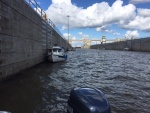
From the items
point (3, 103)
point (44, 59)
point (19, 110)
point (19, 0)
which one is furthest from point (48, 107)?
point (44, 59)

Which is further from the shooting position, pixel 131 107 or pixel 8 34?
pixel 8 34

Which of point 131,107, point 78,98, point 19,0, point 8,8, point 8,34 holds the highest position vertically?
point 19,0

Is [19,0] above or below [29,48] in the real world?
above

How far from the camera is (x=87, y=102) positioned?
298 centimetres

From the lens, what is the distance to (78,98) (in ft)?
10.4

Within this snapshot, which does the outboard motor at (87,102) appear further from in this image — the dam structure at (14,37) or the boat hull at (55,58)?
the boat hull at (55,58)

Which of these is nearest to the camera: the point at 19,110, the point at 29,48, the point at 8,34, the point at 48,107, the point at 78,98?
the point at 78,98

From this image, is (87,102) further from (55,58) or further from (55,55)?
(55,55)

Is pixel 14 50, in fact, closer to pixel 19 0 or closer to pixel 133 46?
pixel 19 0

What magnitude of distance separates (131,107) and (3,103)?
187 inches

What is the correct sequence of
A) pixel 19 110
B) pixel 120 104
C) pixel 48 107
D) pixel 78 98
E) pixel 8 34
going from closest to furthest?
pixel 78 98
pixel 19 110
pixel 48 107
pixel 120 104
pixel 8 34

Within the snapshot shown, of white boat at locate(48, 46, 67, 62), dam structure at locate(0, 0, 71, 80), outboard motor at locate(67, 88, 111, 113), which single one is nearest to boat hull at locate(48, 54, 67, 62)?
white boat at locate(48, 46, 67, 62)

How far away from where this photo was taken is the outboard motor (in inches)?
113

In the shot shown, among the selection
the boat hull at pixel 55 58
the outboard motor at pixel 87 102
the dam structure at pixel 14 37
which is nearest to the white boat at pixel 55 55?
the boat hull at pixel 55 58
